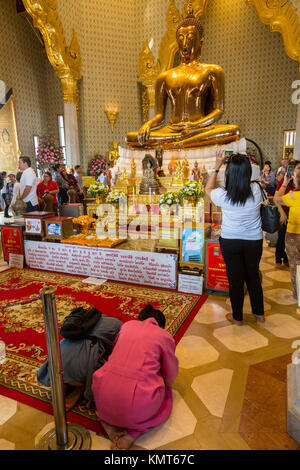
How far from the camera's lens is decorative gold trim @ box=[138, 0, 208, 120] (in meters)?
8.34

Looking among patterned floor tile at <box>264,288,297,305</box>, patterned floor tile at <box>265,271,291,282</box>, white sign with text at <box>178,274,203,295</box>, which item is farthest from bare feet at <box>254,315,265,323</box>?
patterned floor tile at <box>265,271,291,282</box>

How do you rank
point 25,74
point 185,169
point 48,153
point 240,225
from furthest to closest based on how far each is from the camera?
1. point 25,74
2. point 48,153
3. point 185,169
4. point 240,225

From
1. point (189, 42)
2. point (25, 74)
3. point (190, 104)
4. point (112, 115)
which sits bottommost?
point (190, 104)

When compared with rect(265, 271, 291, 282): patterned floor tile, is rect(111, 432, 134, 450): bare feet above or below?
below

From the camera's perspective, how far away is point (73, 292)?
10.5 feet

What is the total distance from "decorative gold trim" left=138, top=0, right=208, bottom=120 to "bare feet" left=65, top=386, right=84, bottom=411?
9.11 meters

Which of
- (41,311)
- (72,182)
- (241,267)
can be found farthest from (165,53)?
(41,311)

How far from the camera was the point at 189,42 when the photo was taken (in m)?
5.66

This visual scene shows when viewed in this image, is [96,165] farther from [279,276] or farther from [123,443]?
[123,443]

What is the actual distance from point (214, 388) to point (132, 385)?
677 millimetres

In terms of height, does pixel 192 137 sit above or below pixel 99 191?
above

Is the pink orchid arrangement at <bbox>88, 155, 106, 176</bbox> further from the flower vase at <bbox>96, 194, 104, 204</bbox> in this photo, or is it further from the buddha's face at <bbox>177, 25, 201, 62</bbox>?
the flower vase at <bbox>96, 194, 104, 204</bbox>

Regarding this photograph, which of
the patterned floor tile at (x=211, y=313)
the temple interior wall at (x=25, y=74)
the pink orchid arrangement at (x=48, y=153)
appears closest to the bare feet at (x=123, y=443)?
the patterned floor tile at (x=211, y=313)
